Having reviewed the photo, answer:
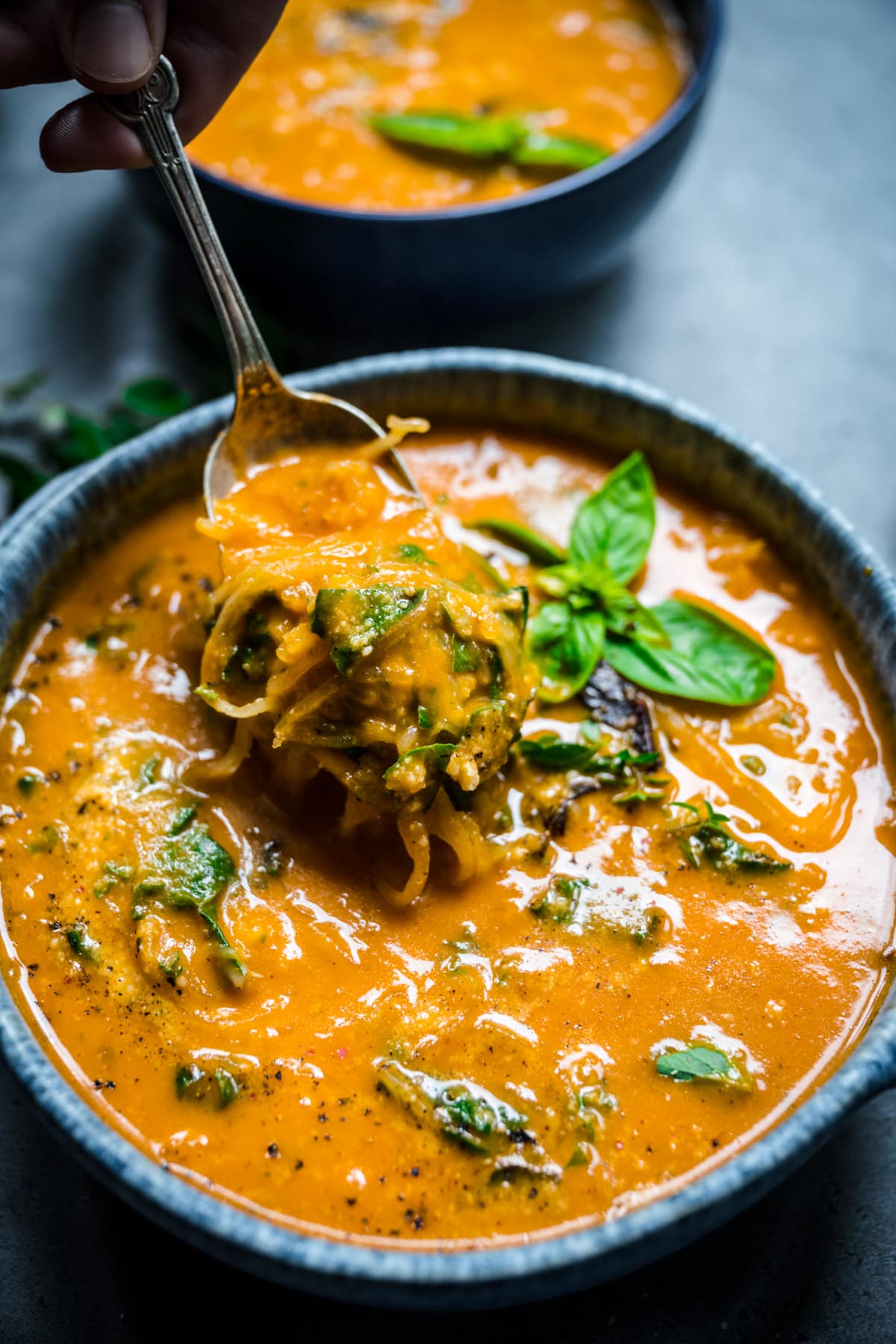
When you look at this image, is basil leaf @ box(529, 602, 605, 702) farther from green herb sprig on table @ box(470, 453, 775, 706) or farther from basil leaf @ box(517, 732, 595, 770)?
basil leaf @ box(517, 732, 595, 770)

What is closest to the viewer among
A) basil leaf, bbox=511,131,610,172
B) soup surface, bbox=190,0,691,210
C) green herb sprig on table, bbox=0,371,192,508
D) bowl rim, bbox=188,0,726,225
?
bowl rim, bbox=188,0,726,225

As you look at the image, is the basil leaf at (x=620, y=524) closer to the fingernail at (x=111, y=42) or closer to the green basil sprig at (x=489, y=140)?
the fingernail at (x=111, y=42)

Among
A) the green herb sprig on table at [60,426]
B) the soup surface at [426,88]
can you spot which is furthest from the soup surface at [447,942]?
the soup surface at [426,88]

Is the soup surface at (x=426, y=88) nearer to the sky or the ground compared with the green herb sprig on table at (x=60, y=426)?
nearer to the sky

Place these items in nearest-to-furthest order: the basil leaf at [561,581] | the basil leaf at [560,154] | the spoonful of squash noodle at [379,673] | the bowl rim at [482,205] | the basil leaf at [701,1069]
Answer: the basil leaf at [701,1069] → the spoonful of squash noodle at [379,673] → the basil leaf at [561,581] → the bowl rim at [482,205] → the basil leaf at [560,154]

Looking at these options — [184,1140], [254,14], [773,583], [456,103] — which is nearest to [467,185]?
[456,103]

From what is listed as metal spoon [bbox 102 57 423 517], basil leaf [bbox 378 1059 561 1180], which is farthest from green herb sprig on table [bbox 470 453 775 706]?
basil leaf [bbox 378 1059 561 1180]

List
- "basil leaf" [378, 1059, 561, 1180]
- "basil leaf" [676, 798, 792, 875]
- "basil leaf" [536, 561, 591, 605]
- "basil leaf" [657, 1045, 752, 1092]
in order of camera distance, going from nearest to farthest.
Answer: "basil leaf" [378, 1059, 561, 1180]
"basil leaf" [657, 1045, 752, 1092]
"basil leaf" [676, 798, 792, 875]
"basil leaf" [536, 561, 591, 605]

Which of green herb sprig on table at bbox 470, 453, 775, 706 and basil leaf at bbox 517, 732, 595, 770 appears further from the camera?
green herb sprig on table at bbox 470, 453, 775, 706
